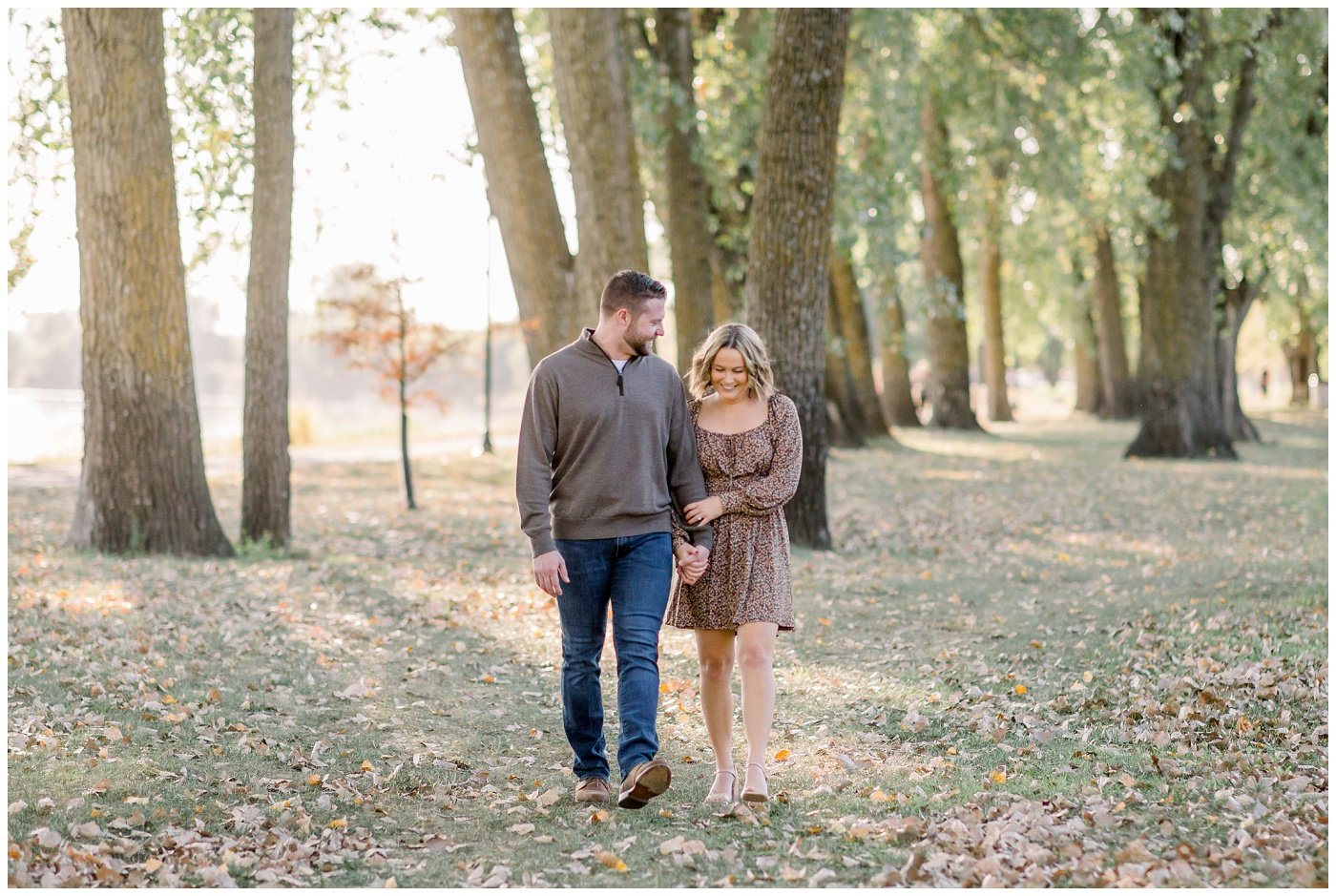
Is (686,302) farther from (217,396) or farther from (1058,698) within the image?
(217,396)

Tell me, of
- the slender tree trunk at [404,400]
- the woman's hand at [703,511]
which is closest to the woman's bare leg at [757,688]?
the woman's hand at [703,511]

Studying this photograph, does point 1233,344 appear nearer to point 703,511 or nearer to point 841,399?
point 841,399

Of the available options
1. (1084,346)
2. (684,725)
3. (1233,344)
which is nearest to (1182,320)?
(1233,344)

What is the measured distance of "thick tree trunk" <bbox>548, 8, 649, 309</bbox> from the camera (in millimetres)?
12422

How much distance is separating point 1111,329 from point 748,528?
3169 cm

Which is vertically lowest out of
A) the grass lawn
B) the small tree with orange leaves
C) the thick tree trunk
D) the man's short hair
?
the grass lawn

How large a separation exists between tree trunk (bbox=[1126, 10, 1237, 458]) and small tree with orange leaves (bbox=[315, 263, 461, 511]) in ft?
41.7

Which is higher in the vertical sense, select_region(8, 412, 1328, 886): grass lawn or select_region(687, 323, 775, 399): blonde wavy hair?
select_region(687, 323, 775, 399): blonde wavy hair

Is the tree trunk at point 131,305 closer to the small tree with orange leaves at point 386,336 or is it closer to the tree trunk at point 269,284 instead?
the tree trunk at point 269,284

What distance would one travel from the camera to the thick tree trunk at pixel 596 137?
1242 centimetres

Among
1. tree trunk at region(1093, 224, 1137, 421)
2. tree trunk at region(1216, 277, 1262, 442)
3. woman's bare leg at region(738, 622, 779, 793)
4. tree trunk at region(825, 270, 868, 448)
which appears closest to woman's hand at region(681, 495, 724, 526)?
woman's bare leg at region(738, 622, 779, 793)

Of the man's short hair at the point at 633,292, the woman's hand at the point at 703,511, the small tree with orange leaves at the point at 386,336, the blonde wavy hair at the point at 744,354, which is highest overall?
the small tree with orange leaves at the point at 386,336

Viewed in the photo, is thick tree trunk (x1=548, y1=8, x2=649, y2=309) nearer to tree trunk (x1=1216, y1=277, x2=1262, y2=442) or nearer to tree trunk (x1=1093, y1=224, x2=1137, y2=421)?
tree trunk (x1=1216, y1=277, x2=1262, y2=442)

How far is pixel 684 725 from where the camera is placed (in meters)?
7.09
